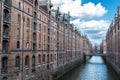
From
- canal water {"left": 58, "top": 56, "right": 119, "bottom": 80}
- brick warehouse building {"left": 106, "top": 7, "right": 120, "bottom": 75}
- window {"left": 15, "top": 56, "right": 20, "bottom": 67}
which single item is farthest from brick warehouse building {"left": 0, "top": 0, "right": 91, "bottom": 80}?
brick warehouse building {"left": 106, "top": 7, "right": 120, "bottom": 75}

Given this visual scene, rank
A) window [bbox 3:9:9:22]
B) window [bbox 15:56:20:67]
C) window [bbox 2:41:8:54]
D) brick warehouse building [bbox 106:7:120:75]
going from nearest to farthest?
1. window [bbox 2:41:8:54]
2. window [bbox 3:9:9:22]
3. window [bbox 15:56:20:67]
4. brick warehouse building [bbox 106:7:120:75]

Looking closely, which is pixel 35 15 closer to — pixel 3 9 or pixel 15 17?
pixel 15 17

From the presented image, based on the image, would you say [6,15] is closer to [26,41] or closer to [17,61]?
[17,61]

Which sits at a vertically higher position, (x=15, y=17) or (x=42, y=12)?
(x=42, y=12)

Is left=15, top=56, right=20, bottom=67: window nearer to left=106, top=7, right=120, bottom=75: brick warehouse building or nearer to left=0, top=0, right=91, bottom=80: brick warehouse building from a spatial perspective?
left=0, top=0, right=91, bottom=80: brick warehouse building

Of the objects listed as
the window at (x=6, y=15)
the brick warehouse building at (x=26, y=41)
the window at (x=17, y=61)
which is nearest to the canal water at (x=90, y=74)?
the brick warehouse building at (x=26, y=41)

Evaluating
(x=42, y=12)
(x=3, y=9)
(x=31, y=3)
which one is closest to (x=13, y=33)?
(x=3, y=9)

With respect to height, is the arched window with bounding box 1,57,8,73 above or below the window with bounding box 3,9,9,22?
below

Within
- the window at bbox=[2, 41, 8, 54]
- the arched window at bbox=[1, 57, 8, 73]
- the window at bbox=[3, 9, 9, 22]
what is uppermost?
the window at bbox=[3, 9, 9, 22]

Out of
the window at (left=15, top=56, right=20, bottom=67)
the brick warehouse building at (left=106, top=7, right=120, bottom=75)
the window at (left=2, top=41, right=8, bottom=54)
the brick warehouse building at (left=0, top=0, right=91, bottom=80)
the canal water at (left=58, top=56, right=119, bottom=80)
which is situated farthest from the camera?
the brick warehouse building at (left=106, top=7, right=120, bottom=75)

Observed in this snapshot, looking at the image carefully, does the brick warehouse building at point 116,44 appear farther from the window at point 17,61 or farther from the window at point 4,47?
the window at point 4,47

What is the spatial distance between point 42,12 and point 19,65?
14.3 m

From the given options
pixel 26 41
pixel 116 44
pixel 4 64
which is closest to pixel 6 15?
pixel 4 64

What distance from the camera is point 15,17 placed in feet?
101
